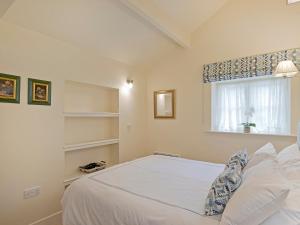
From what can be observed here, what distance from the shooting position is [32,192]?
2244 mm

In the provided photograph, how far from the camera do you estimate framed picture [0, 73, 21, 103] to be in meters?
2.02

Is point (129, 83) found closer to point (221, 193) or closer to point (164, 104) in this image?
point (164, 104)

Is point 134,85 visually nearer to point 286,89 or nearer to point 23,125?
point 23,125

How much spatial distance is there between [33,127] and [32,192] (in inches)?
30.4

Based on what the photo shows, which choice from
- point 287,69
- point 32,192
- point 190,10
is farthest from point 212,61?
point 32,192

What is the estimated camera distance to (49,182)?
7.94ft

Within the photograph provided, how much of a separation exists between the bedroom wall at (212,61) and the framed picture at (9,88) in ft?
8.02

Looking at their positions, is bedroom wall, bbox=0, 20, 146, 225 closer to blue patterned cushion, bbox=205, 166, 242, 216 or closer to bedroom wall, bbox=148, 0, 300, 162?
bedroom wall, bbox=148, 0, 300, 162

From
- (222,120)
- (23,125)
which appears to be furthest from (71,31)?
(222,120)

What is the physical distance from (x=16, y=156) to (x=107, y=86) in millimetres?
1647

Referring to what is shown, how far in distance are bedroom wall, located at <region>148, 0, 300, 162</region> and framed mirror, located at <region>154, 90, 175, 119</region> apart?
0.11m

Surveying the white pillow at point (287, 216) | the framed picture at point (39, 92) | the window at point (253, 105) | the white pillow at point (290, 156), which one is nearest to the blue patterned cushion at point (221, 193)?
the white pillow at point (287, 216)

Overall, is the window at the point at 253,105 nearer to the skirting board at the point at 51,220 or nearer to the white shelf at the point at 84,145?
the white shelf at the point at 84,145

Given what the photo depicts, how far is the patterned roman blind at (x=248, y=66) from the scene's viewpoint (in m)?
2.54
